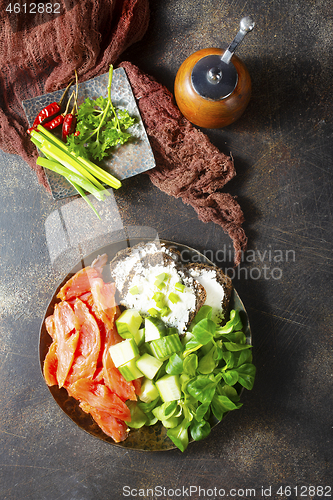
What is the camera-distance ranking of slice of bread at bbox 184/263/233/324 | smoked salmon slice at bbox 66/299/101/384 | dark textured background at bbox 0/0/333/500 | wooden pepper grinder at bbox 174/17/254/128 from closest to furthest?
wooden pepper grinder at bbox 174/17/254/128, smoked salmon slice at bbox 66/299/101/384, slice of bread at bbox 184/263/233/324, dark textured background at bbox 0/0/333/500

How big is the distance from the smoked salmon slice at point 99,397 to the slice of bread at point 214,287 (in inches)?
30.1

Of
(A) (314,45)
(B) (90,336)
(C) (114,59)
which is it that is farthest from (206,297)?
(A) (314,45)

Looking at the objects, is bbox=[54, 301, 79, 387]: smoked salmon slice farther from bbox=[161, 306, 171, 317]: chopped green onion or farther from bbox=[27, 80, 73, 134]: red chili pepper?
bbox=[27, 80, 73, 134]: red chili pepper

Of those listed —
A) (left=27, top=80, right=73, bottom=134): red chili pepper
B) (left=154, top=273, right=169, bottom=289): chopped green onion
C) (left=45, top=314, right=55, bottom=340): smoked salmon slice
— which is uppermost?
(left=27, top=80, right=73, bottom=134): red chili pepper

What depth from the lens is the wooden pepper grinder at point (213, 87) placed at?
1.78 metres

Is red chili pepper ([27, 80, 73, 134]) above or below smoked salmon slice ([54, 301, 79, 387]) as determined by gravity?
above

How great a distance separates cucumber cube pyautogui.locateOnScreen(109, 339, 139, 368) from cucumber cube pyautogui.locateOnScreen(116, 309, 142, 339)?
51 mm

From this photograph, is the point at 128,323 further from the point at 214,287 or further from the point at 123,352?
the point at 214,287

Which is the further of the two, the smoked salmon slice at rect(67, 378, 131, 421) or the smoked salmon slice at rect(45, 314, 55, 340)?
the smoked salmon slice at rect(45, 314, 55, 340)

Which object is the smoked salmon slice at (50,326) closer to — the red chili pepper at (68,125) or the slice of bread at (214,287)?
the slice of bread at (214,287)

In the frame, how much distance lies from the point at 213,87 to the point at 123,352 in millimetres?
1588

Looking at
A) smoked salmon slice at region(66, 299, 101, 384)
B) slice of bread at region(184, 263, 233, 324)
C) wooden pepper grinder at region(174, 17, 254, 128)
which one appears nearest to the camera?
wooden pepper grinder at region(174, 17, 254, 128)

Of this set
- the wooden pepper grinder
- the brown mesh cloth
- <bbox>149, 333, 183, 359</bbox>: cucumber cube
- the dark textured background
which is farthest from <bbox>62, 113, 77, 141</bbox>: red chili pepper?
<bbox>149, 333, 183, 359</bbox>: cucumber cube

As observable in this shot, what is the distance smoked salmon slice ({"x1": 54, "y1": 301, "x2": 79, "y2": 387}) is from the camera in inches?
75.5
